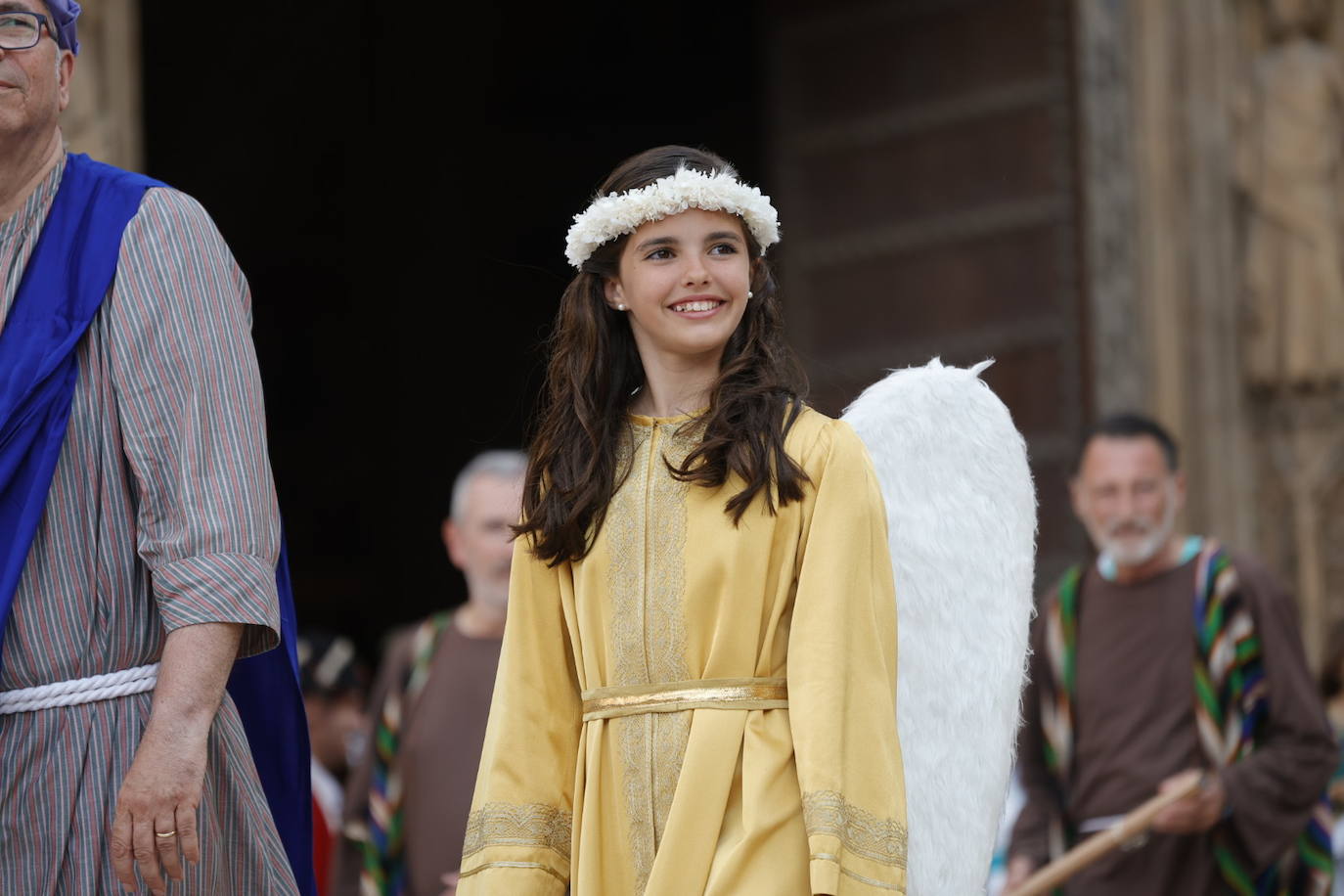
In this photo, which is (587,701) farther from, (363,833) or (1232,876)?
(1232,876)

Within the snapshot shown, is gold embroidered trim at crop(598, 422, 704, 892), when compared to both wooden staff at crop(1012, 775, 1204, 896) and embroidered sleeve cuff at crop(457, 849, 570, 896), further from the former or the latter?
wooden staff at crop(1012, 775, 1204, 896)

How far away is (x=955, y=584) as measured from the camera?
2.92 meters

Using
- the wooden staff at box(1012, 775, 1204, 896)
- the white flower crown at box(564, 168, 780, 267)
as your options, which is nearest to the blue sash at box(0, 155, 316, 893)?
the white flower crown at box(564, 168, 780, 267)

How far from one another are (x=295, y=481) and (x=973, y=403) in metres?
9.66

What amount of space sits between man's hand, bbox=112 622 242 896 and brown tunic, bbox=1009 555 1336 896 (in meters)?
2.74

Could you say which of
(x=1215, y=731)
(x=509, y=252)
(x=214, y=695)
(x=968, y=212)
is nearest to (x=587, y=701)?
(x=214, y=695)

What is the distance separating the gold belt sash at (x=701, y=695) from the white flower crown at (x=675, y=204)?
0.62 metres

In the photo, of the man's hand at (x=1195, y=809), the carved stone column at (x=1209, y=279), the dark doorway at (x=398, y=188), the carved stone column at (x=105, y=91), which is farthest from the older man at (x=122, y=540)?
the dark doorway at (x=398, y=188)

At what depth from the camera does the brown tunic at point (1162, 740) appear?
15.0ft

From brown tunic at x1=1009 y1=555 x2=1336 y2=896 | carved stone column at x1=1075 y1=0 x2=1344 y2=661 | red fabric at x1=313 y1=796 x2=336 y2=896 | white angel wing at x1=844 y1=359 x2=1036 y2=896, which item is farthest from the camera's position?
carved stone column at x1=1075 y1=0 x2=1344 y2=661

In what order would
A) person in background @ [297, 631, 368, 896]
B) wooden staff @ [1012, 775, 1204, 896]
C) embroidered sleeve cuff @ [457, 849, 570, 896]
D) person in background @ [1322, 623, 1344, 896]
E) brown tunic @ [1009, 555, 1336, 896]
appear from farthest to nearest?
person in background @ [297, 631, 368, 896] → person in background @ [1322, 623, 1344, 896] → brown tunic @ [1009, 555, 1336, 896] → wooden staff @ [1012, 775, 1204, 896] → embroidered sleeve cuff @ [457, 849, 570, 896]

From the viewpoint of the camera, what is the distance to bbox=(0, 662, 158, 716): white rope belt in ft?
8.34

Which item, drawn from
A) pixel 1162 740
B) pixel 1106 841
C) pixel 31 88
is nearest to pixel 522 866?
pixel 31 88

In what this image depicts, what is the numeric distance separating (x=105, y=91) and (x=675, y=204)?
380cm
